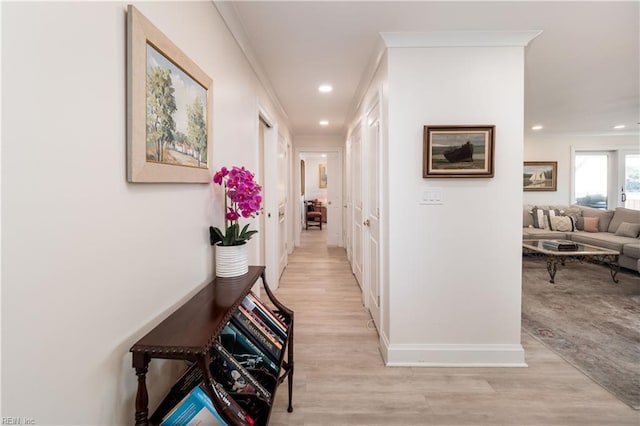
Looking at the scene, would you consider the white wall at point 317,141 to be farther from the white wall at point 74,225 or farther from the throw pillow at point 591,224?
the white wall at point 74,225

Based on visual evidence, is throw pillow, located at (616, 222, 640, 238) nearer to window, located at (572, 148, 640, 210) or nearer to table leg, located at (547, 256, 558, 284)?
window, located at (572, 148, 640, 210)

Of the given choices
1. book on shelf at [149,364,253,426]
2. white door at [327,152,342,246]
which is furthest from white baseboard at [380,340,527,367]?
Result: white door at [327,152,342,246]

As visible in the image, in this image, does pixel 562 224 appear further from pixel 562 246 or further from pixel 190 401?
pixel 190 401

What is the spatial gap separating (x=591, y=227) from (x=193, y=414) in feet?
22.2

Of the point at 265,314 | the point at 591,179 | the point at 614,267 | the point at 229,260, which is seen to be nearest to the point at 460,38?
the point at 229,260

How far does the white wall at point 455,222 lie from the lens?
6.88 feet

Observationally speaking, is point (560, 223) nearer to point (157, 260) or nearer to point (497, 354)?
point (497, 354)

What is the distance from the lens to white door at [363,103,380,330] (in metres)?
2.66

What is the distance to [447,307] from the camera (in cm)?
Answer: 219

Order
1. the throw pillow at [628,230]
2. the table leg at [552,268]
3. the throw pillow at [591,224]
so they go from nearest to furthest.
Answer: the table leg at [552,268], the throw pillow at [628,230], the throw pillow at [591,224]

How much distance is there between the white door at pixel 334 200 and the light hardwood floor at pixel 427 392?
13.2 ft

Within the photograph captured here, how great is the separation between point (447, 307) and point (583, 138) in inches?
253

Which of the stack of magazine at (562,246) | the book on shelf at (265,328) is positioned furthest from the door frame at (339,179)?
the book on shelf at (265,328)

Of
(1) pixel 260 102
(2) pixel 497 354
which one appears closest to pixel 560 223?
(2) pixel 497 354
